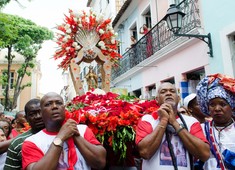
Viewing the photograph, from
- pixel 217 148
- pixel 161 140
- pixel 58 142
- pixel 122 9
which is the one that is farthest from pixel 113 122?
pixel 122 9

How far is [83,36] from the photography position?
15.9ft

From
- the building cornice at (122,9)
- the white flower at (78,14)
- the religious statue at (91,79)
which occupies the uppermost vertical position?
the building cornice at (122,9)

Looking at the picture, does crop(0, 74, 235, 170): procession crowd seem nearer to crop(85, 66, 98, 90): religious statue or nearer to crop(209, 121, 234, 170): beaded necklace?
crop(209, 121, 234, 170): beaded necklace

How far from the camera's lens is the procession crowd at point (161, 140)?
2.04m

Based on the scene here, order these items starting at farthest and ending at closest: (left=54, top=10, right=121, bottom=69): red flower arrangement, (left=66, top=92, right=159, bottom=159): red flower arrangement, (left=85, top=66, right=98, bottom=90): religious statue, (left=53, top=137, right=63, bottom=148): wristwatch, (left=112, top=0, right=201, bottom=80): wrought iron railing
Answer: (left=112, top=0, right=201, bottom=80): wrought iron railing, (left=85, top=66, right=98, bottom=90): religious statue, (left=54, top=10, right=121, bottom=69): red flower arrangement, (left=66, top=92, right=159, bottom=159): red flower arrangement, (left=53, top=137, right=63, bottom=148): wristwatch

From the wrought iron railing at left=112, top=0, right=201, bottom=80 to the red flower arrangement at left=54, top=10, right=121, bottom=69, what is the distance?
2.49m

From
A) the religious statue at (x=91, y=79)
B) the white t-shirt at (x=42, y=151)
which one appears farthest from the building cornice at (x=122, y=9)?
the white t-shirt at (x=42, y=151)

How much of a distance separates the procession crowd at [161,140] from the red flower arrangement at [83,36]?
2.61 m

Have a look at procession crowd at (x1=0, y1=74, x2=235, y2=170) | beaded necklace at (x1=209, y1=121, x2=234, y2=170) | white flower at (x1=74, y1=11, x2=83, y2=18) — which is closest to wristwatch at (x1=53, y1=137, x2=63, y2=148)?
procession crowd at (x1=0, y1=74, x2=235, y2=170)

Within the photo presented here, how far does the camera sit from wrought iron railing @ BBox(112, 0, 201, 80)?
26.0ft

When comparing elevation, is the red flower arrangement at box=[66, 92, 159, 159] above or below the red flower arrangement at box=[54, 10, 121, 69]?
below

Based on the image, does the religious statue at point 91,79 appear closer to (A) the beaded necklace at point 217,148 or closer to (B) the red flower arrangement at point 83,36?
(B) the red flower arrangement at point 83,36

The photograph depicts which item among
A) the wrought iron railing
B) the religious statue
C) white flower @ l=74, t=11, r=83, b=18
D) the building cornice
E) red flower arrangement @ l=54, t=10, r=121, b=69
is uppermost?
the building cornice

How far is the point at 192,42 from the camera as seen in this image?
26.3ft
